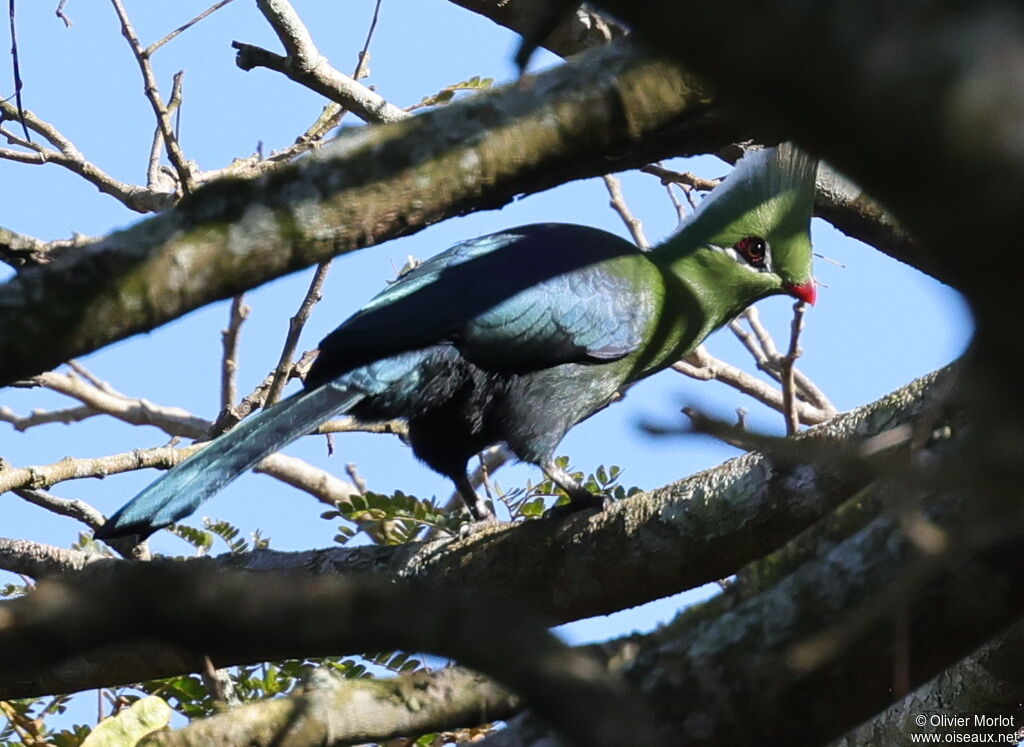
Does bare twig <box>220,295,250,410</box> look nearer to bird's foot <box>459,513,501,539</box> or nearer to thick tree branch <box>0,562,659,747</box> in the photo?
bird's foot <box>459,513,501,539</box>

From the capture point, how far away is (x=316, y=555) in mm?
A: 3580

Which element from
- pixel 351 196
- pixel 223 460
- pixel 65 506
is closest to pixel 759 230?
pixel 223 460

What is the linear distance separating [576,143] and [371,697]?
3.34 ft

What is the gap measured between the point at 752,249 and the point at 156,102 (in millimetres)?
2427

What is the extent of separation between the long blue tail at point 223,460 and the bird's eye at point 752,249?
1742 millimetres

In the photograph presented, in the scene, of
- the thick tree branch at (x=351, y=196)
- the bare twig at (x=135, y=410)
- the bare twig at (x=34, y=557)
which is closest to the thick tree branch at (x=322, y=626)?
the thick tree branch at (x=351, y=196)

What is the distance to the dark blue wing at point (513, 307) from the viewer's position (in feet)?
13.3

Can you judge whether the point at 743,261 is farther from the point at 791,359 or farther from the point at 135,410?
the point at 135,410

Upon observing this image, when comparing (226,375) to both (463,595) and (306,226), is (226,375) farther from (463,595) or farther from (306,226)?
(463,595)

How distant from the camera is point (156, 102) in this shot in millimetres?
3414

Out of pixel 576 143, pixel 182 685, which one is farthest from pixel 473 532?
pixel 576 143

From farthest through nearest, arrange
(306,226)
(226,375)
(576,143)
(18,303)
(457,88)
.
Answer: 1. (226,375)
2. (457,88)
3. (576,143)
4. (306,226)
5. (18,303)

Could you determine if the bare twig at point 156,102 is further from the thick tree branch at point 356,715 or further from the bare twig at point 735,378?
the bare twig at point 735,378

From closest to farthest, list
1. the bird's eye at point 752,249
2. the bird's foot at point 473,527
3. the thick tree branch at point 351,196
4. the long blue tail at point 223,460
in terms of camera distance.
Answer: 1. the thick tree branch at point 351,196
2. the long blue tail at point 223,460
3. the bird's foot at point 473,527
4. the bird's eye at point 752,249
